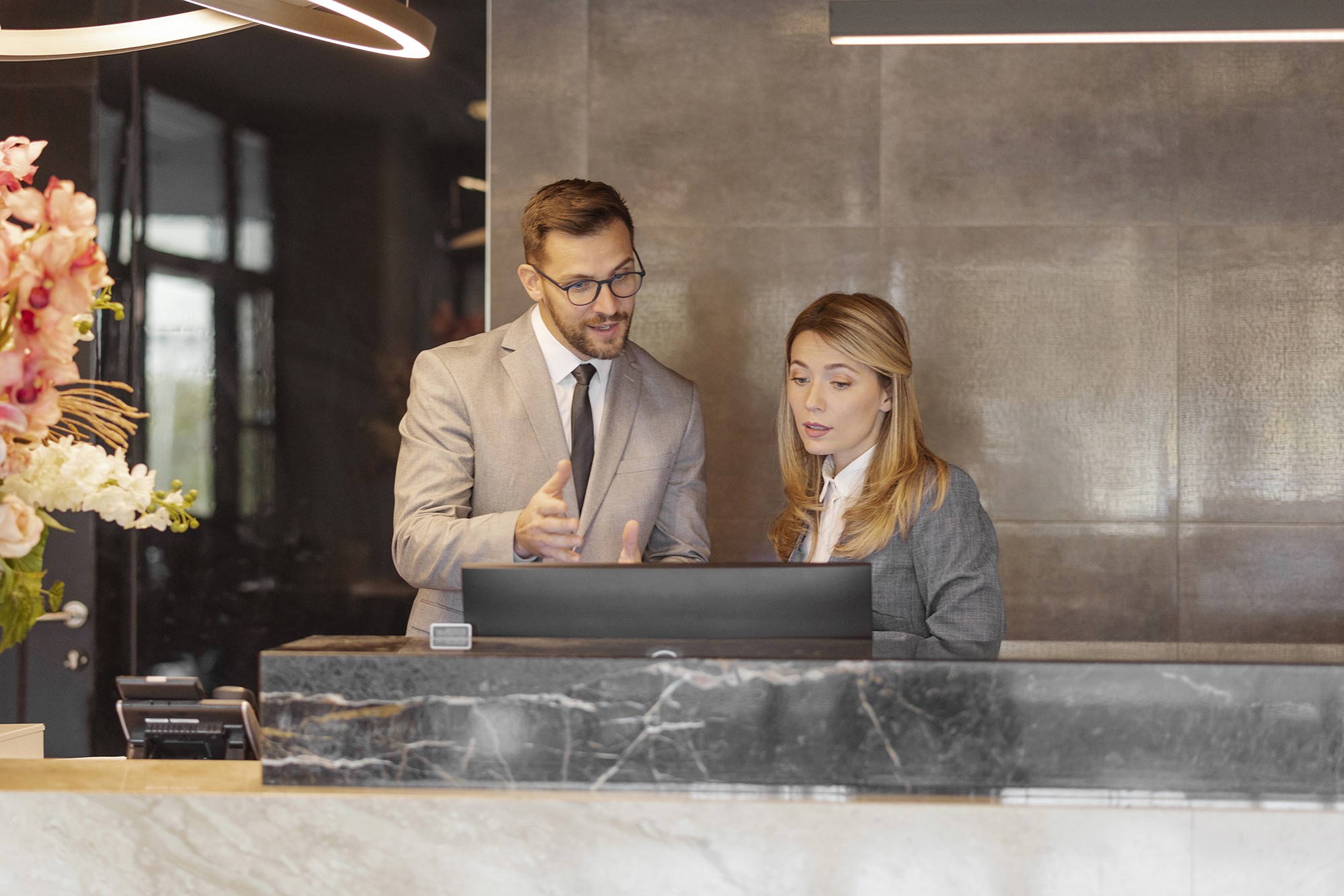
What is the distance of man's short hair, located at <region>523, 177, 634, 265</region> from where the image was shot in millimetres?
2613

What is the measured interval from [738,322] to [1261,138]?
174cm

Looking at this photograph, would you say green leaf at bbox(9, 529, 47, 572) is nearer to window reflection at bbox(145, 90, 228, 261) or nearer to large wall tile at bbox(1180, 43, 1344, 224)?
window reflection at bbox(145, 90, 228, 261)

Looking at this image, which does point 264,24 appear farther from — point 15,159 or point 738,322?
point 738,322

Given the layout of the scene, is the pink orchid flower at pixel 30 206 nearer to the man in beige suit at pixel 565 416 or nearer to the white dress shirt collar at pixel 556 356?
the man in beige suit at pixel 565 416

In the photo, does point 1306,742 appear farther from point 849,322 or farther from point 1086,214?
point 1086,214

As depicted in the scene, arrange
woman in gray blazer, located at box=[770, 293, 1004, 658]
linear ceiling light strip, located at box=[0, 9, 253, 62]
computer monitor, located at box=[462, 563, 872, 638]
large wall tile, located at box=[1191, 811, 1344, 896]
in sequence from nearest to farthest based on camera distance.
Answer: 1. large wall tile, located at box=[1191, 811, 1344, 896]
2. computer monitor, located at box=[462, 563, 872, 638]
3. woman in gray blazer, located at box=[770, 293, 1004, 658]
4. linear ceiling light strip, located at box=[0, 9, 253, 62]

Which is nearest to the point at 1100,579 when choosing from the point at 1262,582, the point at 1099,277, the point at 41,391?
the point at 1262,582

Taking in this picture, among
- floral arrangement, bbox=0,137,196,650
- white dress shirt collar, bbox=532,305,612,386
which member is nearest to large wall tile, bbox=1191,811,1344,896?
floral arrangement, bbox=0,137,196,650

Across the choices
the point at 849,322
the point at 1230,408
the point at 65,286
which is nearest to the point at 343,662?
the point at 65,286

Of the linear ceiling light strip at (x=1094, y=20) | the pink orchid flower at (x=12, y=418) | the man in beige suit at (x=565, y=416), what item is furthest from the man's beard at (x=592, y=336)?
the pink orchid flower at (x=12, y=418)

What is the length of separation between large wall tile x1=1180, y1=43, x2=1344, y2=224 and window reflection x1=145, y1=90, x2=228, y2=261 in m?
3.12

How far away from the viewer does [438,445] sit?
2670 mm

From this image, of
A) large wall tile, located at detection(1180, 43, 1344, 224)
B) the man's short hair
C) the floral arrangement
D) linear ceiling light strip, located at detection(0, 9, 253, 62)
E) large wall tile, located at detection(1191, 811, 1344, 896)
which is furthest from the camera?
large wall tile, located at detection(1180, 43, 1344, 224)

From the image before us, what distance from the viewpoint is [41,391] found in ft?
4.88
